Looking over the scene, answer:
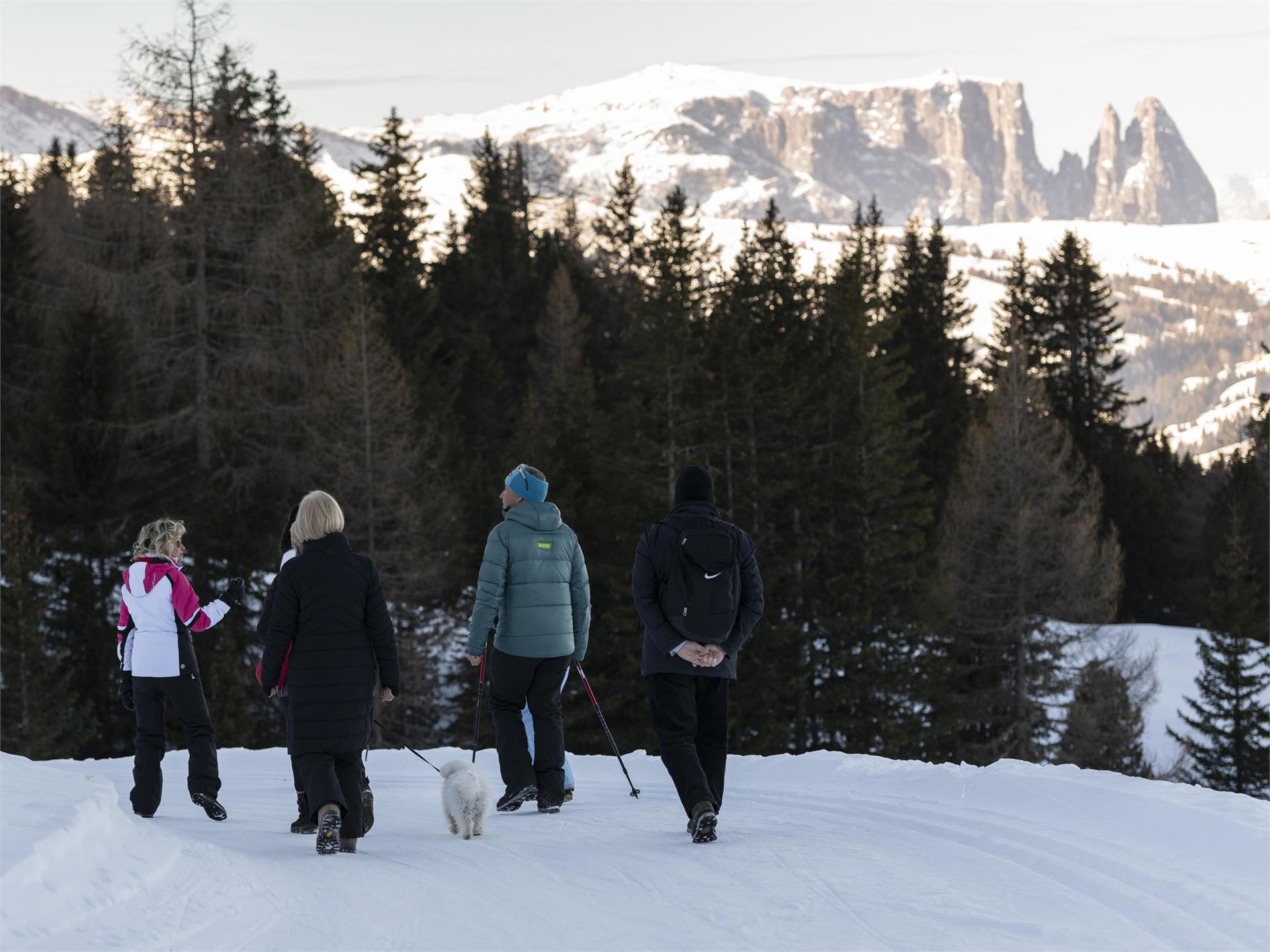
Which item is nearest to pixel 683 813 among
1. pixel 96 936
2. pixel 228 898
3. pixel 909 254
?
pixel 228 898

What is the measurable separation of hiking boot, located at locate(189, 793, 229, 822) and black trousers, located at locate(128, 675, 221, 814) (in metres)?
0.04

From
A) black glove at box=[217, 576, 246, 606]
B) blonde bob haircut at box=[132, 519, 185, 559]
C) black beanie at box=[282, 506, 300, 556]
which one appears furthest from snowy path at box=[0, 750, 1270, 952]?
black beanie at box=[282, 506, 300, 556]

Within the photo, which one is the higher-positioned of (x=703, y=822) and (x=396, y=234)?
(x=396, y=234)

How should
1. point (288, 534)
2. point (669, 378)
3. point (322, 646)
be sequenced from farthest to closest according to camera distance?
point (669, 378), point (288, 534), point (322, 646)

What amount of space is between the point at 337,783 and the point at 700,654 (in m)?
2.15

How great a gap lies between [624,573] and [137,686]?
26511mm

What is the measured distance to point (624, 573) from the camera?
Result: 35.0 metres

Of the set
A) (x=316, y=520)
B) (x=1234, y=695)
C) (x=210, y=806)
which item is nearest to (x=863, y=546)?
(x=1234, y=695)

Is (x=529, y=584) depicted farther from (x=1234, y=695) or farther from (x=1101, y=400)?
(x=1101, y=400)

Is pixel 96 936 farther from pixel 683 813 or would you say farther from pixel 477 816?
pixel 683 813

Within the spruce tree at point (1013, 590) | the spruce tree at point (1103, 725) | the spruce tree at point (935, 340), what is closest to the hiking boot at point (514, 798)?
the spruce tree at point (1013, 590)

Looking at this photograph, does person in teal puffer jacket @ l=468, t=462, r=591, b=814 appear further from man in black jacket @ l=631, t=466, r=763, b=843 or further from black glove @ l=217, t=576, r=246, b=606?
black glove @ l=217, t=576, r=246, b=606

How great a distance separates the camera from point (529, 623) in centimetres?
880

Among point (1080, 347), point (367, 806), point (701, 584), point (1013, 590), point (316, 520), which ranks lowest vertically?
point (1013, 590)
